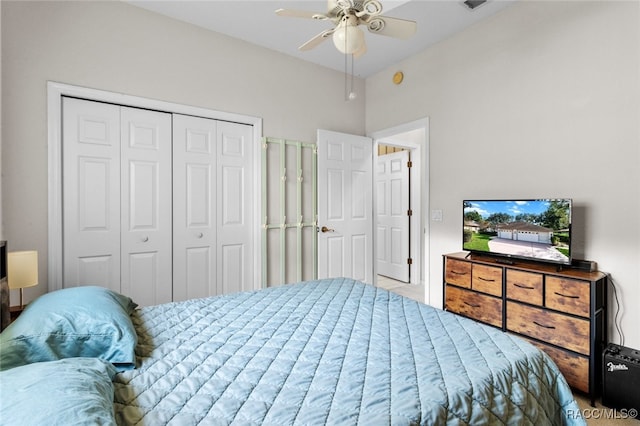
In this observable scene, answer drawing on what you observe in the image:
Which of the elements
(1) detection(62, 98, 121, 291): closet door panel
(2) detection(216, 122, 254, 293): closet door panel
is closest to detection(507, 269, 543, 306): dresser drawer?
(2) detection(216, 122, 254, 293): closet door panel

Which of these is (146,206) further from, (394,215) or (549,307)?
(394,215)

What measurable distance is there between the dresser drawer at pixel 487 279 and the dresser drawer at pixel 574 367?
0.52 meters

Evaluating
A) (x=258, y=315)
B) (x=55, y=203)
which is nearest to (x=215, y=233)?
(x=55, y=203)

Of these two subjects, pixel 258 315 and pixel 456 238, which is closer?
pixel 258 315

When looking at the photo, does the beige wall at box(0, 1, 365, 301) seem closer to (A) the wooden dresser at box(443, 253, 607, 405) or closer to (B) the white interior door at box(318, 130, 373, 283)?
(B) the white interior door at box(318, 130, 373, 283)

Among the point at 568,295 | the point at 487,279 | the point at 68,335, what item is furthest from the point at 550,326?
the point at 68,335

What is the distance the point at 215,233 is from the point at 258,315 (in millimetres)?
1689

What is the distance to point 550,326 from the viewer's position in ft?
7.27

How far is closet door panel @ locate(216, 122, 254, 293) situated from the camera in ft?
10.7

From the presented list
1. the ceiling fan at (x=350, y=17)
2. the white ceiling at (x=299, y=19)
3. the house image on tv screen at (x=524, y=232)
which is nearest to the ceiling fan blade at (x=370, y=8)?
the ceiling fan at (x=350, y=17)

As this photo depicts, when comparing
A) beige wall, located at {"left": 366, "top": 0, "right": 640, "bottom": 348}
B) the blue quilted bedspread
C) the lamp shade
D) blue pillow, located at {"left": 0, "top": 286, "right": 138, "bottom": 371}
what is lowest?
the blue quilted bedspread

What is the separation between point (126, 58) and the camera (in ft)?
8.95

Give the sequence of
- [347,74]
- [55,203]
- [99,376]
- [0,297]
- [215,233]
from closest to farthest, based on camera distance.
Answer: [99,376] → [0,297] → [55,203] → [215,233] → [347,74]

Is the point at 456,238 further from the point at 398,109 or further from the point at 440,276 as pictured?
the point at 398,109
